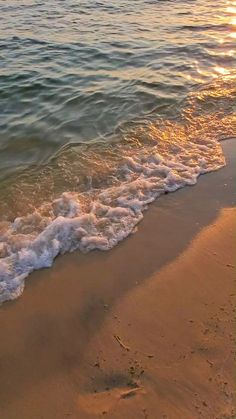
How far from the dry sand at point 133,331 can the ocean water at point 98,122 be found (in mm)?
343

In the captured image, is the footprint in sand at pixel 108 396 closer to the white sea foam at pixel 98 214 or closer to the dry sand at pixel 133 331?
the dry sand at pixel 133 331

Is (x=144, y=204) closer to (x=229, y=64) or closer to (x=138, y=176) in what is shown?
(x=138, y=176)

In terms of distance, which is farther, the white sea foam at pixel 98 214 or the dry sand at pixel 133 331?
the white sea foam at pixel 98 214

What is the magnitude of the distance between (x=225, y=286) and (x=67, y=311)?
1.40 meters

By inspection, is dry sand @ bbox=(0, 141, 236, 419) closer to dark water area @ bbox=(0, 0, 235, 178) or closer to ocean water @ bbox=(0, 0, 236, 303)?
ocean water @ bbox=(0, 0, 236, 303)

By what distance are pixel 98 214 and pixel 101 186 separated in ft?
2.13

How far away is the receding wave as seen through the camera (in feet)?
15.3

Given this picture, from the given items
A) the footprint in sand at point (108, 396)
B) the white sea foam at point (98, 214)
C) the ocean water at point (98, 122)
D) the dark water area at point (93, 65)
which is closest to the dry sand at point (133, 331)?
the footprint in sand at point (108, 396)

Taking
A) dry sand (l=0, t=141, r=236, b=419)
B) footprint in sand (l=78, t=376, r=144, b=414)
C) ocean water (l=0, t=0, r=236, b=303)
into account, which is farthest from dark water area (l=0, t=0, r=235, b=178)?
footprint in sand (l=78, t=376, r=144, b=414)

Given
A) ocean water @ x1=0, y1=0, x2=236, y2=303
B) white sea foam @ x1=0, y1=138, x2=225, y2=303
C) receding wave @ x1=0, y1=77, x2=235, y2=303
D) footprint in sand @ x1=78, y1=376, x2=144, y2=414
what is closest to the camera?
footprint in sand @ x1=78, y1=376, x2=144, y2=414

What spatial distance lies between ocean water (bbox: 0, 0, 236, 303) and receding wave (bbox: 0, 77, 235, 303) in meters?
0.01

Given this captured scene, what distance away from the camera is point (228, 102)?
7707mm

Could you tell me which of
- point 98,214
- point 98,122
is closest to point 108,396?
point 98,214

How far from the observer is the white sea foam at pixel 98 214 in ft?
14.7
